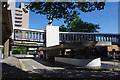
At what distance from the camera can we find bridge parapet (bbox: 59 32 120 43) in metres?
50.3

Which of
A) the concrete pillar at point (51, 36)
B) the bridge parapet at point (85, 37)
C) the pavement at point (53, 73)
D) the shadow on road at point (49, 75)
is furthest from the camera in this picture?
the bridge parapet at point (85, 37)

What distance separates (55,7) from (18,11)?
371ft

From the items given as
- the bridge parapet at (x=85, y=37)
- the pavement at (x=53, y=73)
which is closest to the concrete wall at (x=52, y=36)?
the bridge parapet at (x=85, y=37)

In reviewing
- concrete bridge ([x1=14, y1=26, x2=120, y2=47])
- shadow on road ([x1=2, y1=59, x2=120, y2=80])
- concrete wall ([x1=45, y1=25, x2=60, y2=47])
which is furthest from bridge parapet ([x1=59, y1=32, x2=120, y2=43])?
shadow on road ([x1=2, y1=59, x2=120, y2=80])

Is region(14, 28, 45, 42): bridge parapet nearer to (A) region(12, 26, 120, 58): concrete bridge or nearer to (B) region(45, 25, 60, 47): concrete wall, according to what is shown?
(A) region(12, 26, 120, 58): concrete bridge

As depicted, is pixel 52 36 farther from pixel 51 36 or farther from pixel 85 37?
pixel 85 37

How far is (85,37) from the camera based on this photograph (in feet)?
171

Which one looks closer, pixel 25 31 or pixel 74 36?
pixel 25 31

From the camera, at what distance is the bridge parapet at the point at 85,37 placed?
50.3 m

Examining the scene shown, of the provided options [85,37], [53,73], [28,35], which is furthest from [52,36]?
[53,73]

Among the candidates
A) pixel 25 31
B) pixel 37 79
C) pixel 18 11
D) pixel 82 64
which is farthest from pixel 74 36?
pixel 18 11

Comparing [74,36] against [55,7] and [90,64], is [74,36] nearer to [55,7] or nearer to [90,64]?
[90,64]

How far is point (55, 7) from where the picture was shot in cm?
919

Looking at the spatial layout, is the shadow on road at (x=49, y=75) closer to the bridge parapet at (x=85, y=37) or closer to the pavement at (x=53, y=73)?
the pavement at (x=53, y=73)
